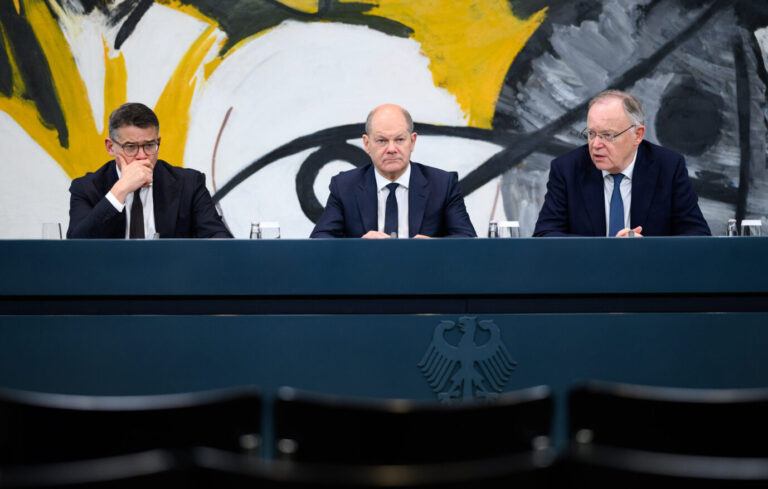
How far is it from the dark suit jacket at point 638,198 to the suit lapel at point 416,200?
0.47 meters

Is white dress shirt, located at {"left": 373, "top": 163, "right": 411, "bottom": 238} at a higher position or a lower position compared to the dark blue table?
higher

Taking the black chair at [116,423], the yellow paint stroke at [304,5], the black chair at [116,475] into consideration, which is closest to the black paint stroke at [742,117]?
the yellow paint stroke at [304,5]

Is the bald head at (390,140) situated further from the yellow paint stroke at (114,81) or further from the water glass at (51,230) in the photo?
the yellow paint stroke at (114,81)

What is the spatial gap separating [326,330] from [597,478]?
140 centimetres

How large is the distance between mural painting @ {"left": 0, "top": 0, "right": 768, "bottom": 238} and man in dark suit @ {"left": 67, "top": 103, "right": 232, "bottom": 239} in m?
0.89

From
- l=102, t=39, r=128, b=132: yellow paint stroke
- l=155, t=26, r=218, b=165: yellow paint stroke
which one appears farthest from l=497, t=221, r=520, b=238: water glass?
l=102, t=39, r=128, b=132: yellow paint stroke

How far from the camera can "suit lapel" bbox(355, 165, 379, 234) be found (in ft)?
10.2

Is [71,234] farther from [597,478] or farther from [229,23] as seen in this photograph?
[597,478]

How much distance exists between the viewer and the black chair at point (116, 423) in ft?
3.22

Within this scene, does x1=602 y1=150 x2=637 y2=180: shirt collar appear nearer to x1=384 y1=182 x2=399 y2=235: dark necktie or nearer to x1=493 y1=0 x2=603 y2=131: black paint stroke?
x1=384 y1=182 x2=399 y2=235: dark necktie

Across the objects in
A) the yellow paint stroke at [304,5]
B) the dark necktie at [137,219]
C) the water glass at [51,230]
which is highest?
the yellow paint stroke at [304,5]

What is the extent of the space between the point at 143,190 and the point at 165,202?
0.11 metres

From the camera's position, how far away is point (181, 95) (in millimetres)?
4031

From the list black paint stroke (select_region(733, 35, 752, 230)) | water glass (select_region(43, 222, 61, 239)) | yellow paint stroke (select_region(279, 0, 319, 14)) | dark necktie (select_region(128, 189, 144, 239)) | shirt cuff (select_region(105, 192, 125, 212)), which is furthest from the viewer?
yellow paint stroke (select_region(279, 0, 319, 14))
